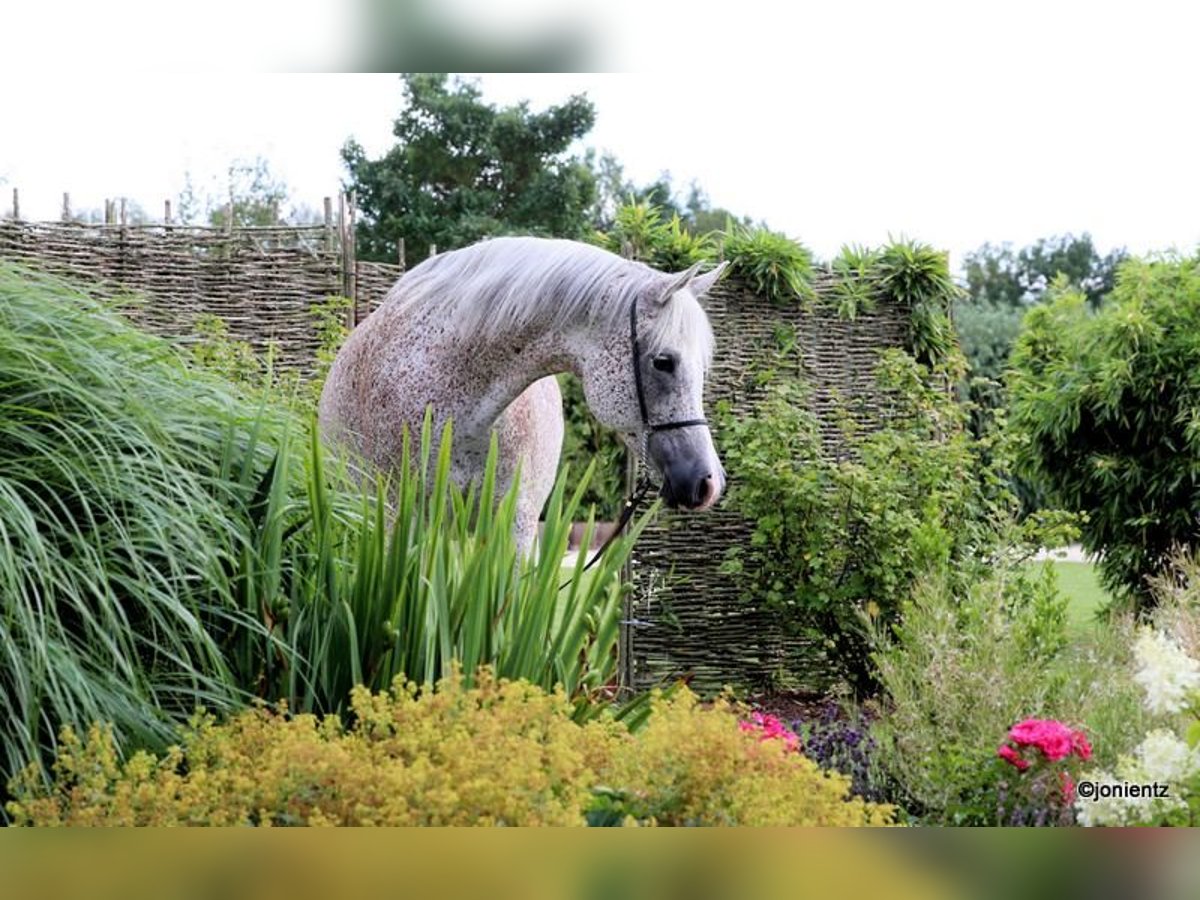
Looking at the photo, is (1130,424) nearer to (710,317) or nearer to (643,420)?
(710,317)

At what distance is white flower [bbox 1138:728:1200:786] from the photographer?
2.88m

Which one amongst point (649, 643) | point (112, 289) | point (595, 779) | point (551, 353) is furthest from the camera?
point (649, 643)

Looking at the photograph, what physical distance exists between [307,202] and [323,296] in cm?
917

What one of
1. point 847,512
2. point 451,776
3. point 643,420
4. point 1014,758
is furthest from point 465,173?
point 451,776

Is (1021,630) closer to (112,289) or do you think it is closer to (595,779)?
(595,779)

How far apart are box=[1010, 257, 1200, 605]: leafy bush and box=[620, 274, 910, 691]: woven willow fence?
1.18 m

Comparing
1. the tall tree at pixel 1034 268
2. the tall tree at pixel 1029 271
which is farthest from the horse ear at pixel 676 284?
the tall tree at pixel 1034 268

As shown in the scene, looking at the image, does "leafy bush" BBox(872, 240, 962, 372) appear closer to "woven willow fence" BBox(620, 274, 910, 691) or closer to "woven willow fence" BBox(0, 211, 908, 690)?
"woven willow fence" BBox(0, 211, 908, 690)

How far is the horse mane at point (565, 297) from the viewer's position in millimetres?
3664

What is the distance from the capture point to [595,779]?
2.29m

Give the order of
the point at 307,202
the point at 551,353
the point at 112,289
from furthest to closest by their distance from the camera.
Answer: the point at 307,202, the point at 112,289, the point at 551,353

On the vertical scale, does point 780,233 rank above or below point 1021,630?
above

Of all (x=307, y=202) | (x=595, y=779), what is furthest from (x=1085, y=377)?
(x=307, y=202)

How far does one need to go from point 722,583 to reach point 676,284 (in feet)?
12.1
